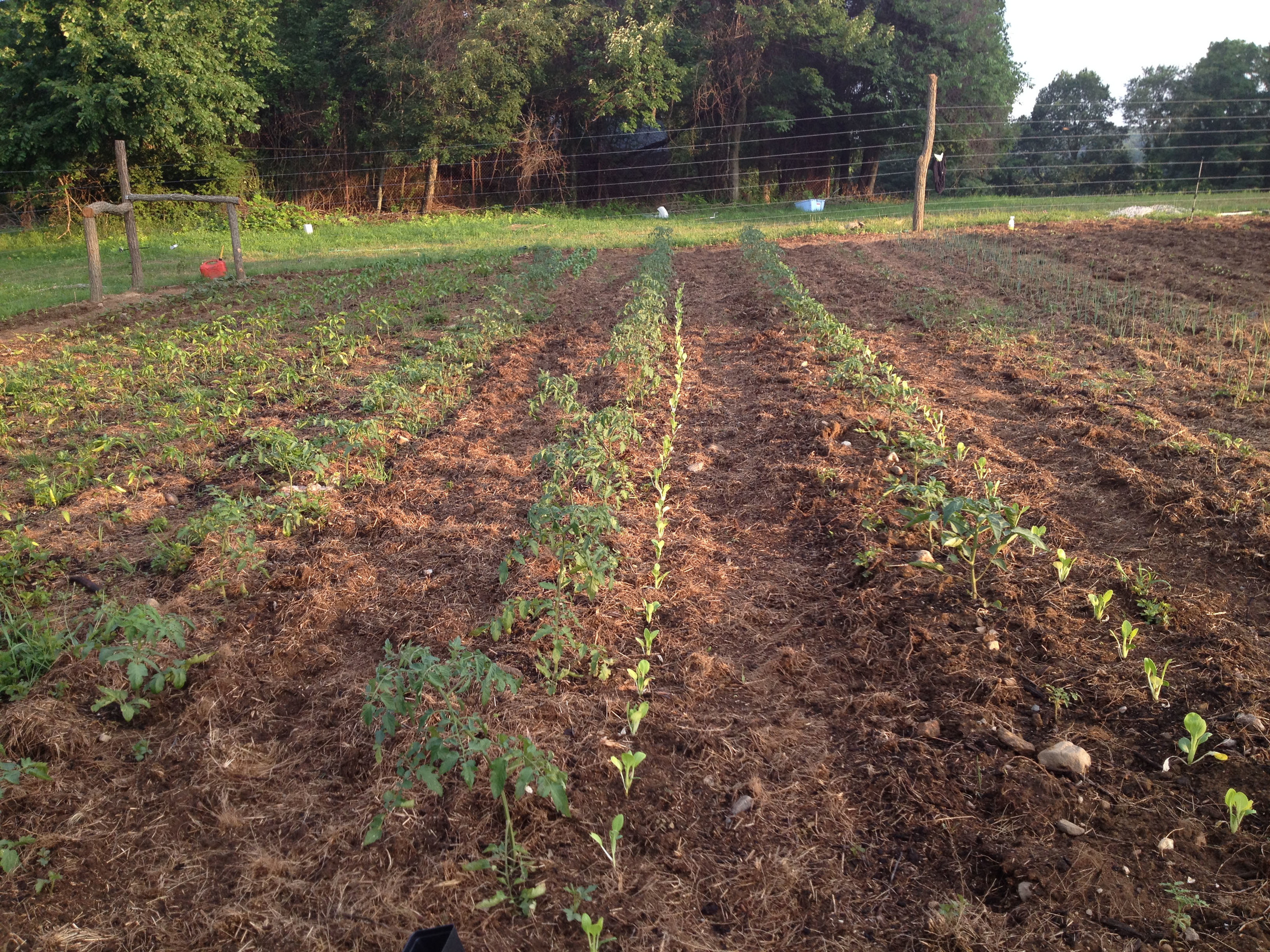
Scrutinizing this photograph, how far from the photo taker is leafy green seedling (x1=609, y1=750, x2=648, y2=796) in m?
2.32

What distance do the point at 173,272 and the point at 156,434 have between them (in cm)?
990

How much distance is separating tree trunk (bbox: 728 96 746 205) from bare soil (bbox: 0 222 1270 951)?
70.2 feet

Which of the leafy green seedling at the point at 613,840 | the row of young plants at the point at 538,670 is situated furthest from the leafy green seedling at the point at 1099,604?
the leafy green seedling at the point at 613,840

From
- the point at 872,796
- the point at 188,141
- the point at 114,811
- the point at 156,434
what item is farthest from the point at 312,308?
the point at 188,141

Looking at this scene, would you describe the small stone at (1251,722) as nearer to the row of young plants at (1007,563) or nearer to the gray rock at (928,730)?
the row of young plants at (1007,563)

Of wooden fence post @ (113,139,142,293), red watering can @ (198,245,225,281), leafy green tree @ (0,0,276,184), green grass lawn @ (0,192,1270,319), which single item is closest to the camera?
wooden fence post @ (113,139,142,293)

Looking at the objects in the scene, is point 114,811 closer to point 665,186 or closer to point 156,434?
point 156,434

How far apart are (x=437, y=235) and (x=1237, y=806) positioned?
19.0m

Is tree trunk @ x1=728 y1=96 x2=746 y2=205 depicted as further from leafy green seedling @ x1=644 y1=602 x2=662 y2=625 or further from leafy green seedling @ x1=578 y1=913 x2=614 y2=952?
leafy green seedling @ x1=578 y1=913 x2=614 y2=952

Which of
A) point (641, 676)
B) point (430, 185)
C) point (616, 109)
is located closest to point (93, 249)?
point (641, 676)

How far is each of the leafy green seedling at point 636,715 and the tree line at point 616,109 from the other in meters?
20.0

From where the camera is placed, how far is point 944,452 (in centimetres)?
433

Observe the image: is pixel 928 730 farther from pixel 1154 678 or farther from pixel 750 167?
pixel 750 167

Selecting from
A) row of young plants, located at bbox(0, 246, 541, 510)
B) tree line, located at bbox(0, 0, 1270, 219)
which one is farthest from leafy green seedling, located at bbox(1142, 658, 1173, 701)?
tree line, located at bbox(0, 0, 1270, 219)
